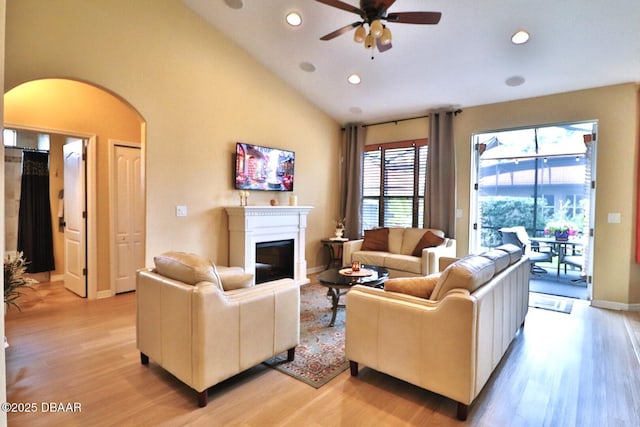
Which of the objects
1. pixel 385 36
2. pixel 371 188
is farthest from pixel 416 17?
pixel 371 188

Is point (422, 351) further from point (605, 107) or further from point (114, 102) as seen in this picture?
point (114, 102)

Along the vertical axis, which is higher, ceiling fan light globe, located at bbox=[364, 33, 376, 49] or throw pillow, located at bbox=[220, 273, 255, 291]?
ceiling fan light globe, located at bbox=[364, 33, 376, 49]

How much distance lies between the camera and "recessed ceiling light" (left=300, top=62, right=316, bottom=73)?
195 inches

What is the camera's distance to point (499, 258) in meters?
2.66

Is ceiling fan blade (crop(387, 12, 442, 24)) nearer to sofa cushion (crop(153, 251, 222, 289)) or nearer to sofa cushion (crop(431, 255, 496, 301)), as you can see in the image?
sofa cushion (crop(431, 255, 496, 301))

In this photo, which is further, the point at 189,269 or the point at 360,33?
the point at 360,33

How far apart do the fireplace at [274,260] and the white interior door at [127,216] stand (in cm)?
174

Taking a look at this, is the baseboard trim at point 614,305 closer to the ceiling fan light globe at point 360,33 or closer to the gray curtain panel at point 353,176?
the gray curtain panel at point 353,176

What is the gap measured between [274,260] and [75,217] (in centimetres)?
283

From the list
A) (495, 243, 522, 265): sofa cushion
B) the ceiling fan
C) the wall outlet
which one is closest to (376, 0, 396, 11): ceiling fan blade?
the ceiling fan

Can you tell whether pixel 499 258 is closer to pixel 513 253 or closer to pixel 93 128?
pixel 513 253

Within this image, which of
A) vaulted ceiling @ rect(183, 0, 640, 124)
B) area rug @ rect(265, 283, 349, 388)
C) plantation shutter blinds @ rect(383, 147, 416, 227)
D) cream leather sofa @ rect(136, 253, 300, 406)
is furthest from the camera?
plantation shutter blinds @ rect(383, 147, 416, 227)

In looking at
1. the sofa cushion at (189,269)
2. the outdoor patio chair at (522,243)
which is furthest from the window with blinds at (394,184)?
the sofa cushion at (189,269)

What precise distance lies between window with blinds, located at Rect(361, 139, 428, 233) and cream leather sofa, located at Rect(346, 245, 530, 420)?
3.38 metres
